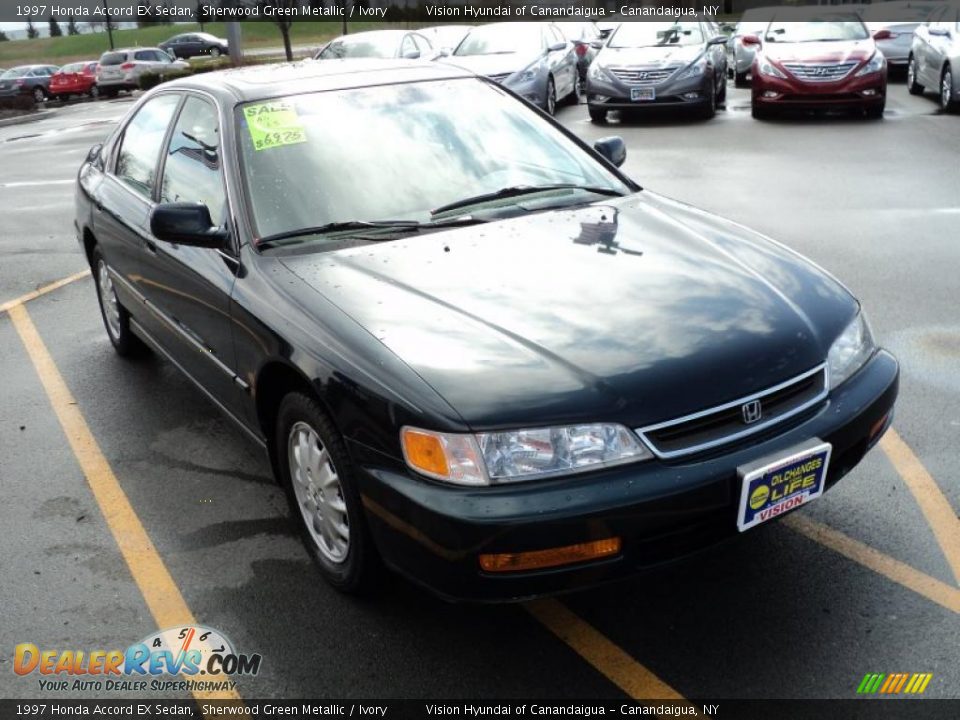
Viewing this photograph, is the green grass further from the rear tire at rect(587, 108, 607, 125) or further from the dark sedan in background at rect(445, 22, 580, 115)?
the rear tire at rect(587, 108, 607, 125)

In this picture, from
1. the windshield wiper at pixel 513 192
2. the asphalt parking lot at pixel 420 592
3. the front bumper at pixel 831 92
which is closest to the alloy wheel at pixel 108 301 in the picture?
the asphalt parking lot at pixel 420 592

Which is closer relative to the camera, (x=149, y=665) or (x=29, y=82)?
(x=149, y=665)

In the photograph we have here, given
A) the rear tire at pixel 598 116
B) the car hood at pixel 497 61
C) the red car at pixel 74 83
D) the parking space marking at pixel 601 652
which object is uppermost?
the car hood at pixel 497 61

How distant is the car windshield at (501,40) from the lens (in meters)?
15.9

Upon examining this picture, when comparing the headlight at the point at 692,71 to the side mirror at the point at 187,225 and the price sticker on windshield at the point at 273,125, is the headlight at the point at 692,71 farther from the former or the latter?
the side mirror at the point at 187,225

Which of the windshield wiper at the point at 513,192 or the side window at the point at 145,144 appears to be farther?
the side window at the point at 145,144

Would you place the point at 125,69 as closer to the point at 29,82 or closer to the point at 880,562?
the point at 29,82

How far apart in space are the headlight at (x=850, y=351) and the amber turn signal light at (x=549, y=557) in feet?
3.10

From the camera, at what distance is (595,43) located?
2020 centimetres

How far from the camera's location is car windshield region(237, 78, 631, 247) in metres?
3.81

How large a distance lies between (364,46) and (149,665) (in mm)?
16423

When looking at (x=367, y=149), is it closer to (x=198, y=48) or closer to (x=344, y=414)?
(x=344, y=414)

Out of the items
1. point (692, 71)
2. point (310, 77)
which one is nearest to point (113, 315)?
point (310, 77)

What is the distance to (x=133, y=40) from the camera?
77.6 metres
